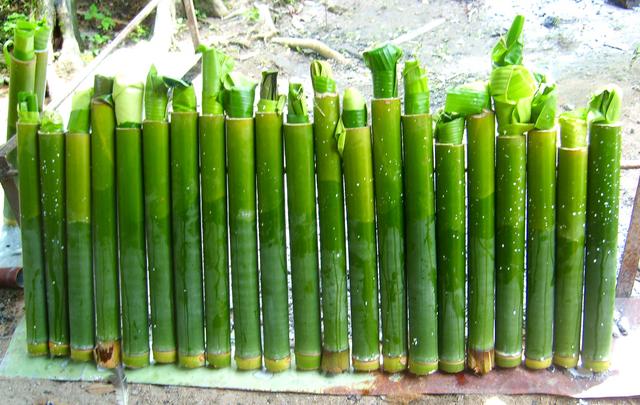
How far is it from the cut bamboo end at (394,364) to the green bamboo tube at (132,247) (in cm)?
107

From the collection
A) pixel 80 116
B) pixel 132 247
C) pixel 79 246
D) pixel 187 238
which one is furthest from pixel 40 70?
pixel 187 238

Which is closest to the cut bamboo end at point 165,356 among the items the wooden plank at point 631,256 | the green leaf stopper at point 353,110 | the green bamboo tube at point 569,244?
the green leaf stopper at point 353,110

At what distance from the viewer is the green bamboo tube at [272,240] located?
3061 mm

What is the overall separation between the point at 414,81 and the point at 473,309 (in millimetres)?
1003

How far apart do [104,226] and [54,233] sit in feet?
0.81

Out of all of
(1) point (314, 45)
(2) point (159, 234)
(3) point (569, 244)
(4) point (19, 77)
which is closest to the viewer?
(3) point (569, 244)

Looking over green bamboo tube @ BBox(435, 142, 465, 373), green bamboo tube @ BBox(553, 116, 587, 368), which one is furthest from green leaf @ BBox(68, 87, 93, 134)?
green bamboo tube @ BBox(553, 116, 587, 368)

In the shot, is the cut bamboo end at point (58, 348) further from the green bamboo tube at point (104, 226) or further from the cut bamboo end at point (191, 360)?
the cut bamboo end at point (191, 360)

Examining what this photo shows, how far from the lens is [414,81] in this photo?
302cm

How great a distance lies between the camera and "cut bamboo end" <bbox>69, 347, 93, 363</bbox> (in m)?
3.36

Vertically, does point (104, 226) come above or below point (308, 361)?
above

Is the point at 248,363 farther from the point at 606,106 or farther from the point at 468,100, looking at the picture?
the point at 606,106

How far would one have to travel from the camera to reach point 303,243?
315 cm

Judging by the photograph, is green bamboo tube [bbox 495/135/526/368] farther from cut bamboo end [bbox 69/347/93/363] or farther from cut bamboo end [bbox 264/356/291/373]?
cut bamboo end [bbox 69/347/93/363]
